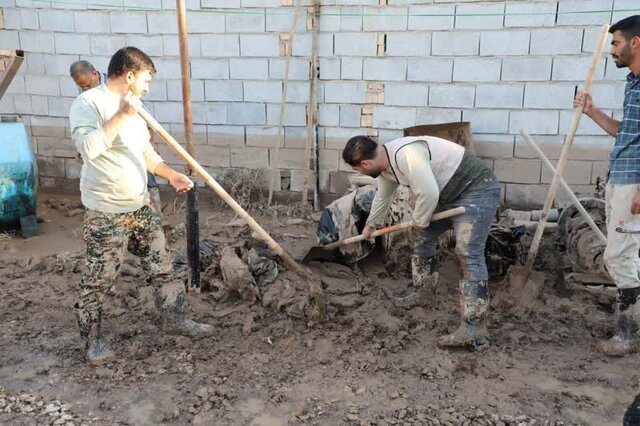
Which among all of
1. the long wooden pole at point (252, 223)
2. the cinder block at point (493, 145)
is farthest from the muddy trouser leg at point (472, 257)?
the cinder block at point (493, 145)

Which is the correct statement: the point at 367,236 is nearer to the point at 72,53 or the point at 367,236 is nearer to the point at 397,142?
the point at 397,142

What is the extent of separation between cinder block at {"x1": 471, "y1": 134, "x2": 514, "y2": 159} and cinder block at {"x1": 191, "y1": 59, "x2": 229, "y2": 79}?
281 cm

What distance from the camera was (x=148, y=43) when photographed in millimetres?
6598

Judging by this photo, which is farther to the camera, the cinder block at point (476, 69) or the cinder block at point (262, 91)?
the cinder block at point (262, 91)

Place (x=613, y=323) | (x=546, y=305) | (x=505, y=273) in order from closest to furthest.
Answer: (x=613, y=323) → (x=546, y=305) → (x=505, y=273)

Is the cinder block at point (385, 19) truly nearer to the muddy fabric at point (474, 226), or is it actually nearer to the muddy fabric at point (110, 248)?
the muddy fabric at point (474, 226)

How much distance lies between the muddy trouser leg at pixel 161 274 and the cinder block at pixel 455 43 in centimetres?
354

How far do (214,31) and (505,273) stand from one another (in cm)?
413

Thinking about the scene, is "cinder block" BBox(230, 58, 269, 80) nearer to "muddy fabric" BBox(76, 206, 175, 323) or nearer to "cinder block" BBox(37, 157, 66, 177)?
"cinder block" BBox(37, 157, 66, 177)

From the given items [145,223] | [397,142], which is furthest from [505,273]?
[145,223]

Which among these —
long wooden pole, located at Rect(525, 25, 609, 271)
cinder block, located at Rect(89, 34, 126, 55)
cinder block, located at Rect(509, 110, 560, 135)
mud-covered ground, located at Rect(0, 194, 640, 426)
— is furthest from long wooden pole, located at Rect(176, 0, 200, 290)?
cinder block, located at Rect(509, 110, 560, 135)

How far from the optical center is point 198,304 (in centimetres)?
406

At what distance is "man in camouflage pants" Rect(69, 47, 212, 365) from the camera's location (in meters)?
2.88

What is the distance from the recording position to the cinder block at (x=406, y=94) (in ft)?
19.1
